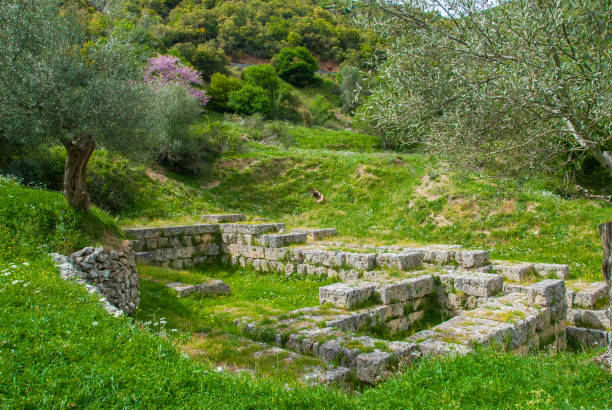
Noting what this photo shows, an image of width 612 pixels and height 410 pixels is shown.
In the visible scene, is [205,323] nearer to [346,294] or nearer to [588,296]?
[346,294]

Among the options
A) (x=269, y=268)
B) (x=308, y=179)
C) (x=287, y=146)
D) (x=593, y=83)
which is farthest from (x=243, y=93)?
(x=593, y=83)

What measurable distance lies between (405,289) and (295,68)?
56453mm

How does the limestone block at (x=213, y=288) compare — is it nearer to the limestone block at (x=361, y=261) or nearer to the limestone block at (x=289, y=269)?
the limestone block at (x=289, y=269)

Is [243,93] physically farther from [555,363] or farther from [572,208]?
[555,363]

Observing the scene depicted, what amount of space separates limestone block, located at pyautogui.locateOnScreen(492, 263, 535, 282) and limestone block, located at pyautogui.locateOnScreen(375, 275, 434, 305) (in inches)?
88.3

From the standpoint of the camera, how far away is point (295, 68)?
61.0 m

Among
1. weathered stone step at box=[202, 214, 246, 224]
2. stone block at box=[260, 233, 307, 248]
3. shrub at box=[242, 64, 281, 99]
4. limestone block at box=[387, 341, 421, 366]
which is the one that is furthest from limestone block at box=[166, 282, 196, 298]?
shrub at box=[242, 64, 281, 99]

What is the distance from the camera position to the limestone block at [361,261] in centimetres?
1087

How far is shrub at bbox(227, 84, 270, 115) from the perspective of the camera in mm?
41644

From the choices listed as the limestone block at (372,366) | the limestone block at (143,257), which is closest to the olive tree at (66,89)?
the limestone block at (143,257)

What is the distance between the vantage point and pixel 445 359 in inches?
209

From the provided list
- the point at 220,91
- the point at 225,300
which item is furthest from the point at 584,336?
the point at 220,91

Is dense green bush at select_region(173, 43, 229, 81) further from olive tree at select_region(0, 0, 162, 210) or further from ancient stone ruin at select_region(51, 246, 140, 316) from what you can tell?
ancient stone ruin at select_region(51, 246, 140, 316)

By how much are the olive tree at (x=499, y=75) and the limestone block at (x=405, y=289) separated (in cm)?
293
